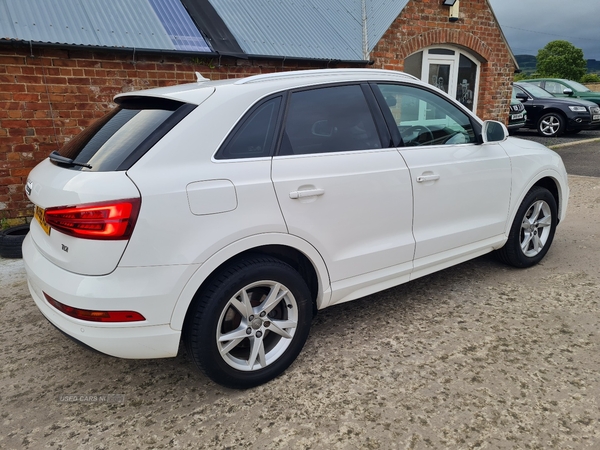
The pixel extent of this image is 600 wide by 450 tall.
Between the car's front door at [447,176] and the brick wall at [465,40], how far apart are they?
4.68m

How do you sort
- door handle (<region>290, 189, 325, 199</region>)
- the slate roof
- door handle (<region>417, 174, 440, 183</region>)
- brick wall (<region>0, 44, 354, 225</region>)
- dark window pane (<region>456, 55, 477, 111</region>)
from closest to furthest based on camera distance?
1. door handle (<region>290, 189, 325, 199</region>)
2. door handle (<region>417, 174, 440, 183</region>)
3. brick wall (<region>0, 44, 354, 225</region>)
4. the slate roof
5. dark window pane (<region>456, 55, 477, 111</region>)

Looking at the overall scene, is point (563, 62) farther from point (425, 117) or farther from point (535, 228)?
point (425, 117)

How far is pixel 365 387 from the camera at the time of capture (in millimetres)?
2680

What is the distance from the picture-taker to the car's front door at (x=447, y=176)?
130 inches

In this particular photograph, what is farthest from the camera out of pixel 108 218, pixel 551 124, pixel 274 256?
pixel 551 124

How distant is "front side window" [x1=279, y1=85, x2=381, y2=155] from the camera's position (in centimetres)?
280

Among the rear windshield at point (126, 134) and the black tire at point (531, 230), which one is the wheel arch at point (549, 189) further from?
the rear windshield at point (126, 134)

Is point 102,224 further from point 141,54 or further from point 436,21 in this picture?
point 436,21

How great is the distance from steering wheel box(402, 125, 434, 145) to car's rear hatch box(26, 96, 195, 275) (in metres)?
1.59

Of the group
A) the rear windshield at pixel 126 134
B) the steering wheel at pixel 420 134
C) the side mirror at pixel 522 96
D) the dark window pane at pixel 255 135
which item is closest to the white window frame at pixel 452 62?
the side mirror at pixel 522 96

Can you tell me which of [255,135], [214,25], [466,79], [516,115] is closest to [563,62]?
[516,115]

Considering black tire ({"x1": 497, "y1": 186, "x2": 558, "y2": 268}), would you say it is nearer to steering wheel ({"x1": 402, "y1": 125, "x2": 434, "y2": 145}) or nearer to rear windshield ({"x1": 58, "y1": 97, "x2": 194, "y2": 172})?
steering wheel ({"x1": 402, "y1": 125, "x2": 434, "y2": 145})

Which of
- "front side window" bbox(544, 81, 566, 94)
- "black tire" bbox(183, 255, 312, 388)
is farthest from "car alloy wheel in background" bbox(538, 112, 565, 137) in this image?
"black tire" bbox(183, 255, 312, 388)

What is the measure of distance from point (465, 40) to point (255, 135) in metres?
8.10
